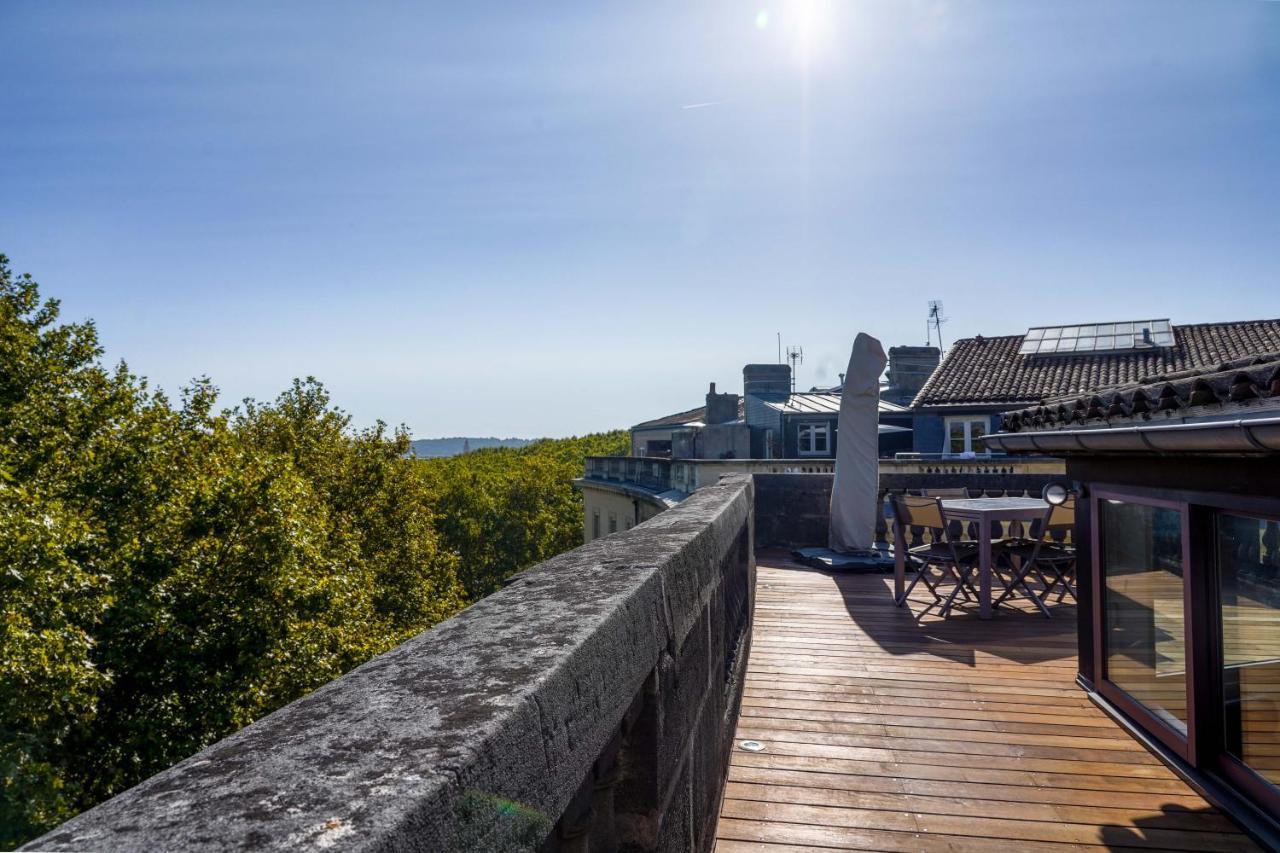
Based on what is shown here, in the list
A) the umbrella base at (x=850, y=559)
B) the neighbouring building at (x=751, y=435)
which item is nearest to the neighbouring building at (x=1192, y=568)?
the umbrella base at (x=850, y=559)

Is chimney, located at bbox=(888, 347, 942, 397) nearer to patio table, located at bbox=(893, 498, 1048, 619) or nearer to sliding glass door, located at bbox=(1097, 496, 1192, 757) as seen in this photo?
patio table, located at bbox=(893, 498, 1048, 619)

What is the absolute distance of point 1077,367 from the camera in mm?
23953

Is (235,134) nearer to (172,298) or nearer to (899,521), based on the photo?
(172,298)

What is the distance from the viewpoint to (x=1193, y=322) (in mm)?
25531

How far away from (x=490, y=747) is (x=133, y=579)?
13.4 metres

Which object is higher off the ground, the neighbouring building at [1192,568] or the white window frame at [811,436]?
the white window frame at [811,436]

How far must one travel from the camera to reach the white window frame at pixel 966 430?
23.3 metres

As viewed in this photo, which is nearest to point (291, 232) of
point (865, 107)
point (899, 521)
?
point (865, 107)

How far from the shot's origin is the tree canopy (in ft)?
29.2

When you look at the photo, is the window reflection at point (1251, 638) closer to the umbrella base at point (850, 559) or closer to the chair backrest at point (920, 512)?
the chair backrest at point (920, 512)

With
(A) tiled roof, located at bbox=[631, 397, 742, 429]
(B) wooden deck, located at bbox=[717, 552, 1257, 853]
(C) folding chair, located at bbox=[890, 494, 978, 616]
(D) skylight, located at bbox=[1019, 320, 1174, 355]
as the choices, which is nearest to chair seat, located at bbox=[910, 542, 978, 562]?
(C) folding chair, located at bbox=[890, 494, 978, 616]

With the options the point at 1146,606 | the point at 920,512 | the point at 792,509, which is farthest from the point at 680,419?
Result: the point at 1146,606

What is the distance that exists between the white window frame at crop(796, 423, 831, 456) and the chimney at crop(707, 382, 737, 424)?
238 inches

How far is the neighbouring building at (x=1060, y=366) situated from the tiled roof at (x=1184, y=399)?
19.4 meters
